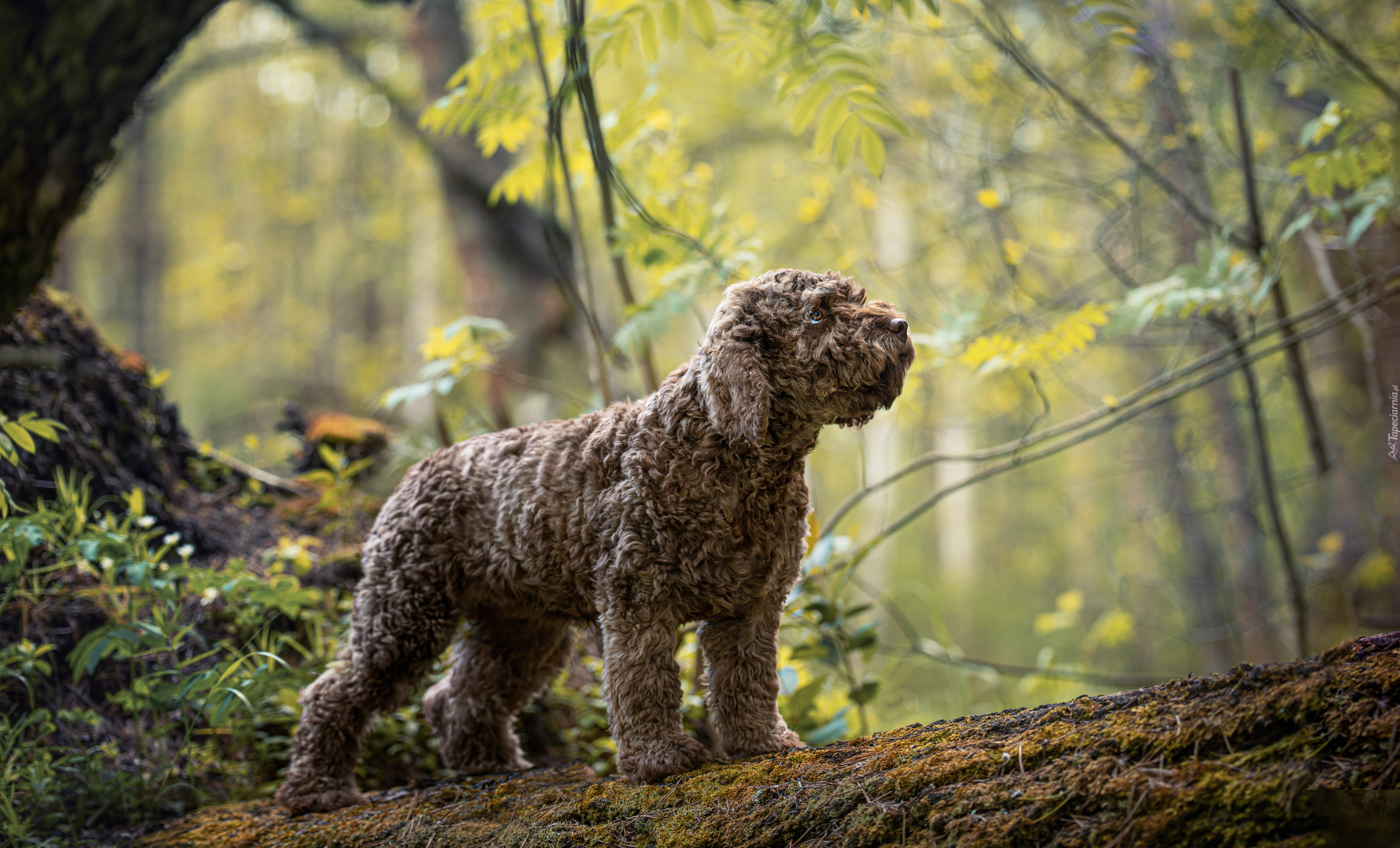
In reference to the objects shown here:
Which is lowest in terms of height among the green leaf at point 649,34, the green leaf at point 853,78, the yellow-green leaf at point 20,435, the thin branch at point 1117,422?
the yellow-green leaf at point 20,435

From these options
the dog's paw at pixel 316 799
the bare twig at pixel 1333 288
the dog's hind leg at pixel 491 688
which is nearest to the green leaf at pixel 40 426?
the dog's paw at pixel 316 799

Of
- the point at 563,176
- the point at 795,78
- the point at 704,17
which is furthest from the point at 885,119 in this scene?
the point at 563,176

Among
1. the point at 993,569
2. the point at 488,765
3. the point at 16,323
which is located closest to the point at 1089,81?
the point at 488,765

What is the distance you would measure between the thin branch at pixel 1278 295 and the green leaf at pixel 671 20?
3379 millimetres

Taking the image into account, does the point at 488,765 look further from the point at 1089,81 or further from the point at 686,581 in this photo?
the point at 1089,81

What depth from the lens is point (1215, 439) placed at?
10391 millimetres

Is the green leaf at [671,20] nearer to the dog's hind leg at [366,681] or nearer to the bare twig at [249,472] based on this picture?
the dog's hind leg at [366,681]

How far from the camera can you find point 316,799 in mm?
3225

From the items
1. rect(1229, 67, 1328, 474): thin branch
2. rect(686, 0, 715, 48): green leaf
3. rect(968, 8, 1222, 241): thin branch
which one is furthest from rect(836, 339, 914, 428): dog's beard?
rect(1229, 67, 1328, 474): thin branch

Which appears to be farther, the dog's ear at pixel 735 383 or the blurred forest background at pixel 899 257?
the blurred forest background at pixel 899 257

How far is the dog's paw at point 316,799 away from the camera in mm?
3207

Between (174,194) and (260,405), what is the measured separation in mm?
9784

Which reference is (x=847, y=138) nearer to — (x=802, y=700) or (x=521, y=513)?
(x=521, y=513)

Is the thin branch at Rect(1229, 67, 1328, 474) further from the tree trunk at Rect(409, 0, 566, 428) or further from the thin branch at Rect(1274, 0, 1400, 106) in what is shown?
the tree trunk at Rect(409, 0, 566, 428)
